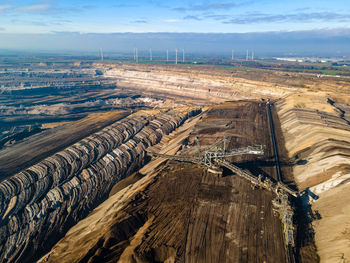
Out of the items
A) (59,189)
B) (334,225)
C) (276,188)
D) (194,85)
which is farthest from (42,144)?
(194,85)

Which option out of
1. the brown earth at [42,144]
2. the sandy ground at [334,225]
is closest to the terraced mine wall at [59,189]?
the brown earth at [42,144]

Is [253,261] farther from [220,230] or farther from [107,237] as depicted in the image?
[107,237]

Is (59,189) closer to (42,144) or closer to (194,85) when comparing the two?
(42,144)

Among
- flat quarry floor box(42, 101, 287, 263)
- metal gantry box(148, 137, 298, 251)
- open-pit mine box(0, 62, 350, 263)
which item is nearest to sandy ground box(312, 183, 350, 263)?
open-pit mine box(0, 62, 350, 263)

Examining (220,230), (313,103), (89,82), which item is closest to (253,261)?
(220,230)

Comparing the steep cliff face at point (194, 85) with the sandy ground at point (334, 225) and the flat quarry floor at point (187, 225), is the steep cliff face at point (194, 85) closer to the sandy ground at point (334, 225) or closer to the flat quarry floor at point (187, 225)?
the flat quarry floor at point (187, 225)

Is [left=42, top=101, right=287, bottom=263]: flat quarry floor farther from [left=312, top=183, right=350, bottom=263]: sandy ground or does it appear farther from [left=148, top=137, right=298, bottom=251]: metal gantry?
[left=312, top=183, right=350, bottom=263]: sandy ground
